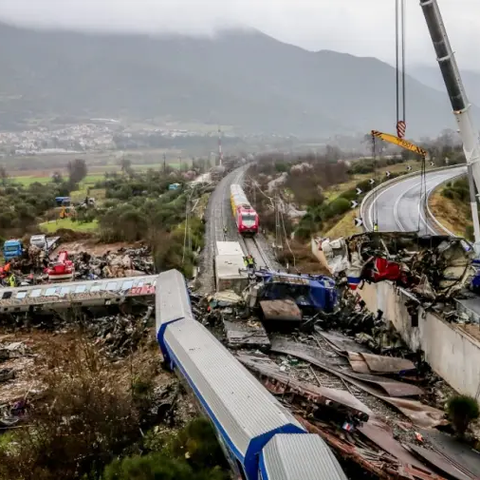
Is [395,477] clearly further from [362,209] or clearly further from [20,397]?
[362,209]

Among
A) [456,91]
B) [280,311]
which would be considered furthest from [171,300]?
[456,91]

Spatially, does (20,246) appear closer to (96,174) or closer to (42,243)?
(42,243)

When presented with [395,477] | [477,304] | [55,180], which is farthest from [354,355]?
[55,180]

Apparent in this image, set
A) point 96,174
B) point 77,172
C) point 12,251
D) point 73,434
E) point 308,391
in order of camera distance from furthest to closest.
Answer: point 96,174 → point 77,172 → point 12,251 → point 308,391 → point 73,434

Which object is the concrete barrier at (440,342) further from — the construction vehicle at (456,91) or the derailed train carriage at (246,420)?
the derailed train carriage at (246,420)

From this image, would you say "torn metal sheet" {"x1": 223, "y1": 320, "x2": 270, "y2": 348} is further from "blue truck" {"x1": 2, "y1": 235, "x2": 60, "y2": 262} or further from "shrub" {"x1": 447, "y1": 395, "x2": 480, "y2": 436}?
"blue truck" {"x1": 2, "y1": 235, "x2": 60, "y2": 262}

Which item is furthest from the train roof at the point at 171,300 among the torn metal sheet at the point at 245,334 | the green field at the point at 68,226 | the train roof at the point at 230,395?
the green field at the point at 68,226
